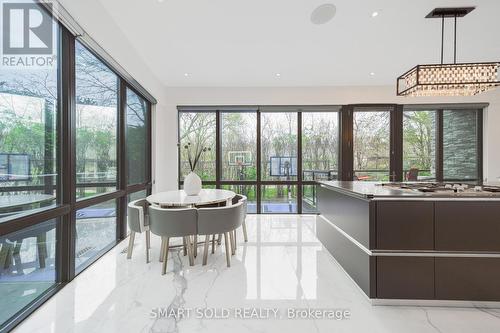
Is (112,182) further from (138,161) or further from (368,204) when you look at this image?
(368,204)

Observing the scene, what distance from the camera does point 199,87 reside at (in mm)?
5234

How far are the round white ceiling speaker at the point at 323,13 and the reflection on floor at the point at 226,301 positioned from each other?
120 inches

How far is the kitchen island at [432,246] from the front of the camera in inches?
78.4

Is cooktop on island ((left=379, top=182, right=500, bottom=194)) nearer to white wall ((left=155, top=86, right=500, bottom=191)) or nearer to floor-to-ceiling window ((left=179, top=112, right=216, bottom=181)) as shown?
white wall ((left=155, top=86, right=500, bottom=191))

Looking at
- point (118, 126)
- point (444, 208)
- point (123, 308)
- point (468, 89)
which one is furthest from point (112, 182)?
point (468, 89)

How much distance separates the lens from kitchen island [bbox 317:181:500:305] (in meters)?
1.99

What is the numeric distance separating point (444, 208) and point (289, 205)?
366cm

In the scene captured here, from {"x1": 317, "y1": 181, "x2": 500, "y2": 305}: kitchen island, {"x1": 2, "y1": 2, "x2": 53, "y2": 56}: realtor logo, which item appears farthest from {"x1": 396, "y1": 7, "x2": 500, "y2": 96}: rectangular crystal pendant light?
{"x1": 2, "y1": 2, "x2": 53, "y2": 56}: realtor logo

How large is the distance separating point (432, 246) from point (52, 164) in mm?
3531

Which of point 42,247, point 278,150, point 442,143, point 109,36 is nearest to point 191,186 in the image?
point 42,247

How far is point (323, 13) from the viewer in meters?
2.92

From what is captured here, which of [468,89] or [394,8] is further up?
[394,8]

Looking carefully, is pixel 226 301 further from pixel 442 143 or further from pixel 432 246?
pixel 442 143

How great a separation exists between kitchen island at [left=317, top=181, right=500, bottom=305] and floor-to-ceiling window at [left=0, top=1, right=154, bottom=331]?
2.89 meters
